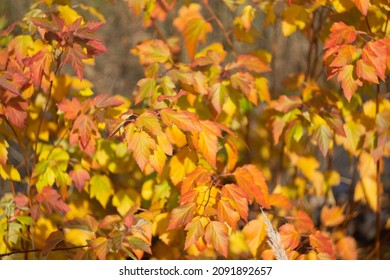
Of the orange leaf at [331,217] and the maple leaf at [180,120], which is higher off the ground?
the maple leaf at [180,120]

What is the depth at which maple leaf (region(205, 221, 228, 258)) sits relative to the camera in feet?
6.26

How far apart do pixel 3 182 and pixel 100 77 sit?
29.1 inches

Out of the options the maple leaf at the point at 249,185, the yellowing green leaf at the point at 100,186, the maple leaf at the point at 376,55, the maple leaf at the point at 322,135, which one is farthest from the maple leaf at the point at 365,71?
the yellowing green leaf at the point at 100,186

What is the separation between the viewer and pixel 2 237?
7.46 feet

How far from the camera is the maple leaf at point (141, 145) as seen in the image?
1.83 meters

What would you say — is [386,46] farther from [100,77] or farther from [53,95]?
[100,77]

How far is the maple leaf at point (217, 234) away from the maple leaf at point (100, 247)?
1.08 ft

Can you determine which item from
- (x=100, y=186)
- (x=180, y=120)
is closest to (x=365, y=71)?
(x=180, y=120)

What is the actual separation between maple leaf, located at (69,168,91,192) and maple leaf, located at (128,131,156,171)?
1.86ft

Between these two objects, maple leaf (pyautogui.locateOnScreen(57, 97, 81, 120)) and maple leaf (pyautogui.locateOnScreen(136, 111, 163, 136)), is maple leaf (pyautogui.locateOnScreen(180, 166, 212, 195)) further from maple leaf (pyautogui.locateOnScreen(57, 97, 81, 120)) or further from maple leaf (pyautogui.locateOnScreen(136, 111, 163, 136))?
maple leaf (pyautogui.locateOnScreen(57, 97, 81, 120))

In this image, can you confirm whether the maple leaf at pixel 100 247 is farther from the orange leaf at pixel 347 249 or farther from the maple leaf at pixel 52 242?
the orange leaf at pixel 347 249

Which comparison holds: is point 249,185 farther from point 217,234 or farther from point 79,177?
point 79,177
